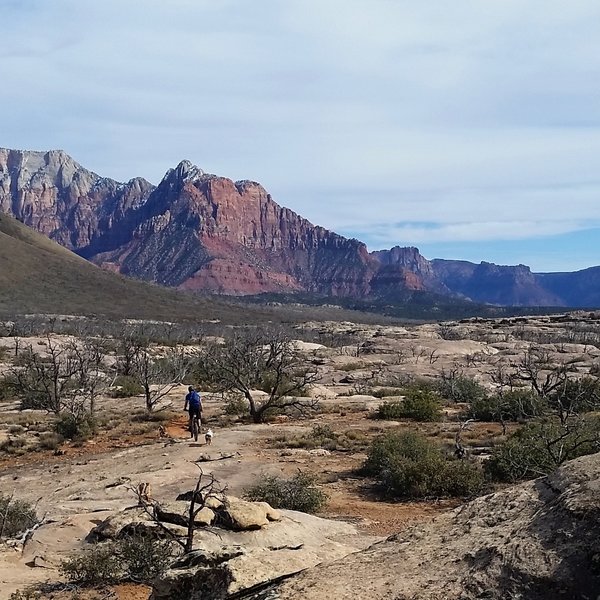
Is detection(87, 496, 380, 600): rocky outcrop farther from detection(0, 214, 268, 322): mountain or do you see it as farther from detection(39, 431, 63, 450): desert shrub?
detection(0, 214, 268, 322): mountain

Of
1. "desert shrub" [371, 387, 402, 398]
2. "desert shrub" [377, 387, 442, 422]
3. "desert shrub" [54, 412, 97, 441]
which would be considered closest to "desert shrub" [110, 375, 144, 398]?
"desert shrub" [54, 412, 97, 441]

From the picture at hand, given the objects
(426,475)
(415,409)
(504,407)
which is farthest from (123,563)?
(504,407)

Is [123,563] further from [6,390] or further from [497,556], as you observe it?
[6,390]

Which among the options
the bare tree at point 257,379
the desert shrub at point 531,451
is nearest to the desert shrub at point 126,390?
the bare tree at point 257,379

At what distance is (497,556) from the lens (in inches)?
148

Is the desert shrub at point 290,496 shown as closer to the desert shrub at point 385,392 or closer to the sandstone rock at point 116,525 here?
the sandstone rock at point 116,525

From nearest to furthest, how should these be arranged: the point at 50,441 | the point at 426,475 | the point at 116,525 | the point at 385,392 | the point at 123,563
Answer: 1. the point at 123,563
2. the point at 116,525
3. the point at 426,475
4. the point at 50,441
5. the point at 385,392

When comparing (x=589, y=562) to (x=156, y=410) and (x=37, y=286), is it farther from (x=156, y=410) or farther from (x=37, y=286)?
(x=37, y=286)

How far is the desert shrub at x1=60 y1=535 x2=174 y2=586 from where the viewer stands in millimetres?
7479

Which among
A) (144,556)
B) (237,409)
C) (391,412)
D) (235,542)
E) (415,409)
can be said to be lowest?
(237,409)

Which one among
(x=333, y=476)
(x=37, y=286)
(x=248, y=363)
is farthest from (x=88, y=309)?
(x=333, y=476)

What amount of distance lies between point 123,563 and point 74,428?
1305cm

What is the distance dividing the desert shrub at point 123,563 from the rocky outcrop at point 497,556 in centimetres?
371

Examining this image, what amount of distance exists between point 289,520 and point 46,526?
137 inches
